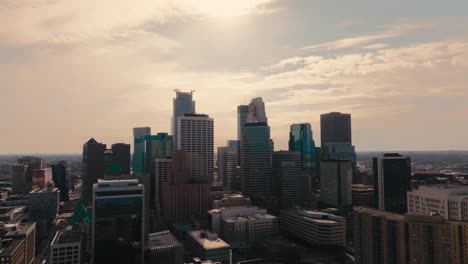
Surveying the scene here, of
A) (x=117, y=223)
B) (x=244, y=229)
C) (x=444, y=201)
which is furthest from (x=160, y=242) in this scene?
(x=444, y=201)

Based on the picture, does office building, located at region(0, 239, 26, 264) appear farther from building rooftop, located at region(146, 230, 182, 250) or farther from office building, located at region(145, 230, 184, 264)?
building rooftop, located at region(146, 230, 182, 250)

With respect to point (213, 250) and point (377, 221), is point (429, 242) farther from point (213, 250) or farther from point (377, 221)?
point (213, 250)

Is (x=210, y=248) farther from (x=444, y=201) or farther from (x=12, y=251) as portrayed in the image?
(x=444, y=201)

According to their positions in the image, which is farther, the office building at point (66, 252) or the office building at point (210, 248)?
the office building at point (210, 248)

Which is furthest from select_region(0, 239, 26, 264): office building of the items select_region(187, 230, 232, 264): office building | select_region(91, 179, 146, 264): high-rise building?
select_region(187, 230, 232, 264): office building

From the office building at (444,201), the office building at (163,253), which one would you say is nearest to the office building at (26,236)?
the office building at (163,253)

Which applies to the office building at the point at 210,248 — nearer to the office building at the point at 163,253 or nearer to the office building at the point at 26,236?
the office building at the point at 163,253
